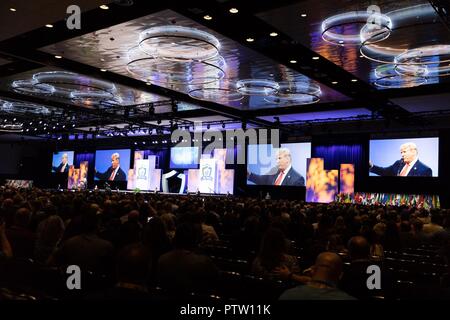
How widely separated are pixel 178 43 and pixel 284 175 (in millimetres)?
15346

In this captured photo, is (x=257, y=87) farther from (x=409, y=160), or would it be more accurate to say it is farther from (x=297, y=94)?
(x=409, y=160)

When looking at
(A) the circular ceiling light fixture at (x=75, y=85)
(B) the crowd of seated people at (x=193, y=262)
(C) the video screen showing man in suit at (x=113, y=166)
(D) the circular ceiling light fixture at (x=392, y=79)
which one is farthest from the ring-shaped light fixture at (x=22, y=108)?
(B) the crowd of seated people at (x=193, y=262)

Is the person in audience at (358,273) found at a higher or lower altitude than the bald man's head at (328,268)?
lower

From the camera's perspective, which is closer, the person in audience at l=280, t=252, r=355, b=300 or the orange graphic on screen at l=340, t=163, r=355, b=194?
the person in audience at l=280, t=252, r=355, b=300

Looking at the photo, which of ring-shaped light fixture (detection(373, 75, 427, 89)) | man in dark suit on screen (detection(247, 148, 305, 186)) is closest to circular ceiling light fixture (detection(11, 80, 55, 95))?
ring-shaped light fixture (detection(373, 75, 427, 89))

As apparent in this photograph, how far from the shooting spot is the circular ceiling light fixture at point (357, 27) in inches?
345

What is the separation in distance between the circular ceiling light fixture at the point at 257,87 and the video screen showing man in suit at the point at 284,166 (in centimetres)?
916

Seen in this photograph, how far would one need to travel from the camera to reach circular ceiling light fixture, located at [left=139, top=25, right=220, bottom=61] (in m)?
10.2

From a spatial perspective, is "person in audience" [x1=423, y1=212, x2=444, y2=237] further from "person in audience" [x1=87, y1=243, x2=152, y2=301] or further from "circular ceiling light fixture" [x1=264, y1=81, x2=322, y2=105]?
"person in audience" [x1=87, y1=243, x2=152, y2=301]

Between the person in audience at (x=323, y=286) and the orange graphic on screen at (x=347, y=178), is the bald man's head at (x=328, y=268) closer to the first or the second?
the person in audience at (x=323, y=286)

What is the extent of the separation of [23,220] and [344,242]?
461 cm

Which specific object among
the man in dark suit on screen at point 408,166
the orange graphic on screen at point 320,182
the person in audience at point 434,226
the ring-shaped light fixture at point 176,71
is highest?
the ring-shaped light fixture at point 176,71

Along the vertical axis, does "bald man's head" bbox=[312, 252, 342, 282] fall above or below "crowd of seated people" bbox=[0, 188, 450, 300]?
above

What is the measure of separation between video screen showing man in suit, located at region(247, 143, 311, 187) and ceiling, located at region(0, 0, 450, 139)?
4281 mm
